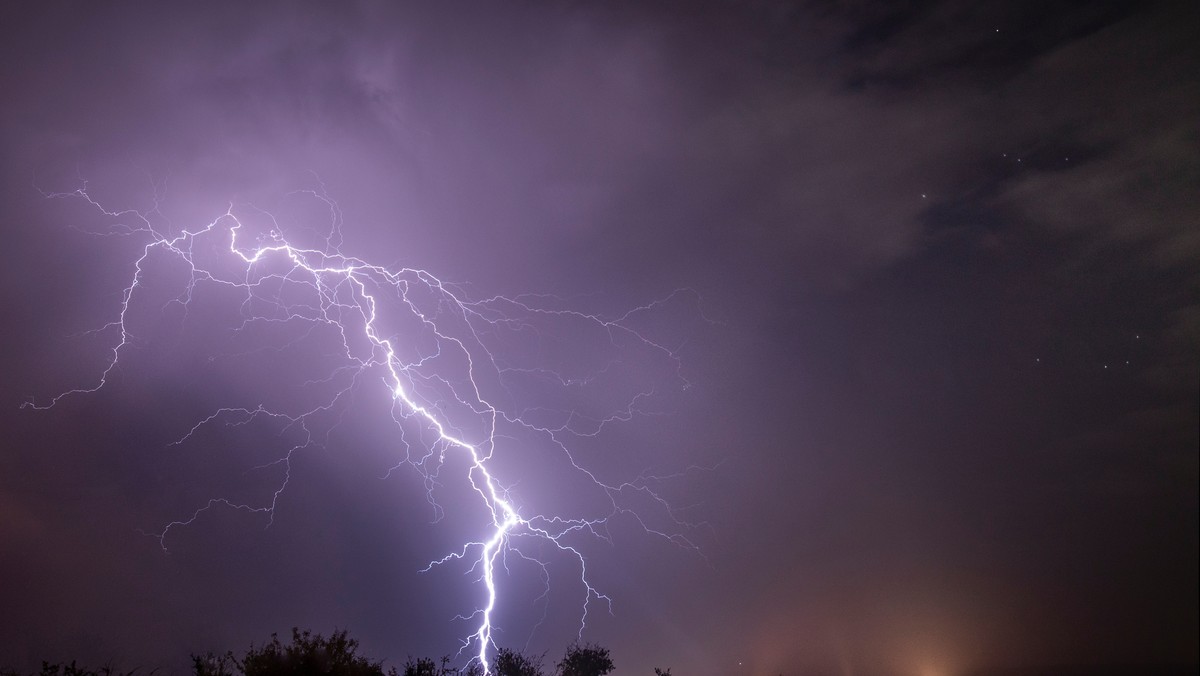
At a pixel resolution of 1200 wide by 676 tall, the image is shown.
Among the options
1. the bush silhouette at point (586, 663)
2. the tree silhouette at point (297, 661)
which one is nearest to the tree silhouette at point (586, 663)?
the bush silhouette at point (586, 663)

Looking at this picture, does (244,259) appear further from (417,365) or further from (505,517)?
(505,517)

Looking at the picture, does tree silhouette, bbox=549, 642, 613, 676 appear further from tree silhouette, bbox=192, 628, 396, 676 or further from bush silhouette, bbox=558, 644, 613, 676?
tree silhouette, bbox=192, 628, 396, 676

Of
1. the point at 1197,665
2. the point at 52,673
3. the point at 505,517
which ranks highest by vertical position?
the point at 505,517

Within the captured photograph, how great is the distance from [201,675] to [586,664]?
11.7 metres

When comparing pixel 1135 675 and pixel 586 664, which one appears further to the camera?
pixel 586 664

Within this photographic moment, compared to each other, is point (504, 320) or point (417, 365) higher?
point (504, 320)

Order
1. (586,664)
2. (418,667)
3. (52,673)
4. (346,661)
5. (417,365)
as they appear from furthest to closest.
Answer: (417,365), (586,664), (418,667), (346,661), (52,673)

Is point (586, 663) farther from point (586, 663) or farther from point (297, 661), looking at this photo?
point (297, 661)

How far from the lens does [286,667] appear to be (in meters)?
10.6

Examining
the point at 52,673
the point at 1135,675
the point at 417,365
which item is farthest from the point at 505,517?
the point at 1135,675

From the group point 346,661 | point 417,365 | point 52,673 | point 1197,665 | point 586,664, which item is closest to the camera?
point 1197,665

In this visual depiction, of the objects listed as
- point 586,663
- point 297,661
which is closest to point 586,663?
point 586,663

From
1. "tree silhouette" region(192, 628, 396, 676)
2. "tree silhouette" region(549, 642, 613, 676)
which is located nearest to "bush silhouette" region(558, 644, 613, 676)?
"tree silhouette" region(549, 642, 613, 676)

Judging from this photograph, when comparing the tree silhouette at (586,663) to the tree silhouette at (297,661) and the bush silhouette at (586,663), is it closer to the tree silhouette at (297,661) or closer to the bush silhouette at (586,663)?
the bush silhouette at (586,663)
